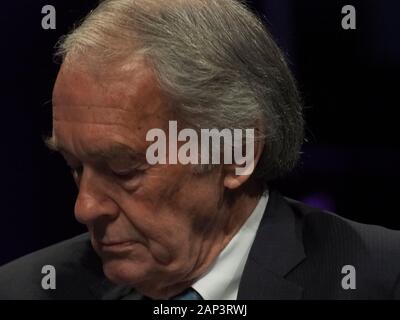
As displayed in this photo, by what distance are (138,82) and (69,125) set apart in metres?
0.13

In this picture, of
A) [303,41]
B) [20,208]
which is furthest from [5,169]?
[303,41]

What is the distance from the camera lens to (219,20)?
124 centimetres

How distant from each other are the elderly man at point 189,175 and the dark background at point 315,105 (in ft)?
0.18

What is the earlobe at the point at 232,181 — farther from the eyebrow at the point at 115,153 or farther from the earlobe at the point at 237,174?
the eyebrow at the point at 115,153

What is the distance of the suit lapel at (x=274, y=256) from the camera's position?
4.17 ft

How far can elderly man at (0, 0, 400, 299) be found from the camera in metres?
1.18

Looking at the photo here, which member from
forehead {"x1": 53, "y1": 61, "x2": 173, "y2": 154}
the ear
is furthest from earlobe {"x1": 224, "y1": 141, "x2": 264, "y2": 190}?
forehead {"x1": 53, "y1": 61, "x2": 173, "y2": 154}

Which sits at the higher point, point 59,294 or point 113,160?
point 113,160

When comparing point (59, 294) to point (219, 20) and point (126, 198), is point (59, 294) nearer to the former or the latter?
point (126, 198)

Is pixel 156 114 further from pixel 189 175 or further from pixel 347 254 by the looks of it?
pixel 347 254

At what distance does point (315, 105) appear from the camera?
1.38m

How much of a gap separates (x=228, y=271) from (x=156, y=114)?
30cm

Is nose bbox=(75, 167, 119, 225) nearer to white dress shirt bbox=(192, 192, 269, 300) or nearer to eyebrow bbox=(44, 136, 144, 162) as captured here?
eyebrow bbox=(44, 136, 144, 162)

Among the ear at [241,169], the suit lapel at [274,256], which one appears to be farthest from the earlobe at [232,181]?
the suit lapel at [274,256]
